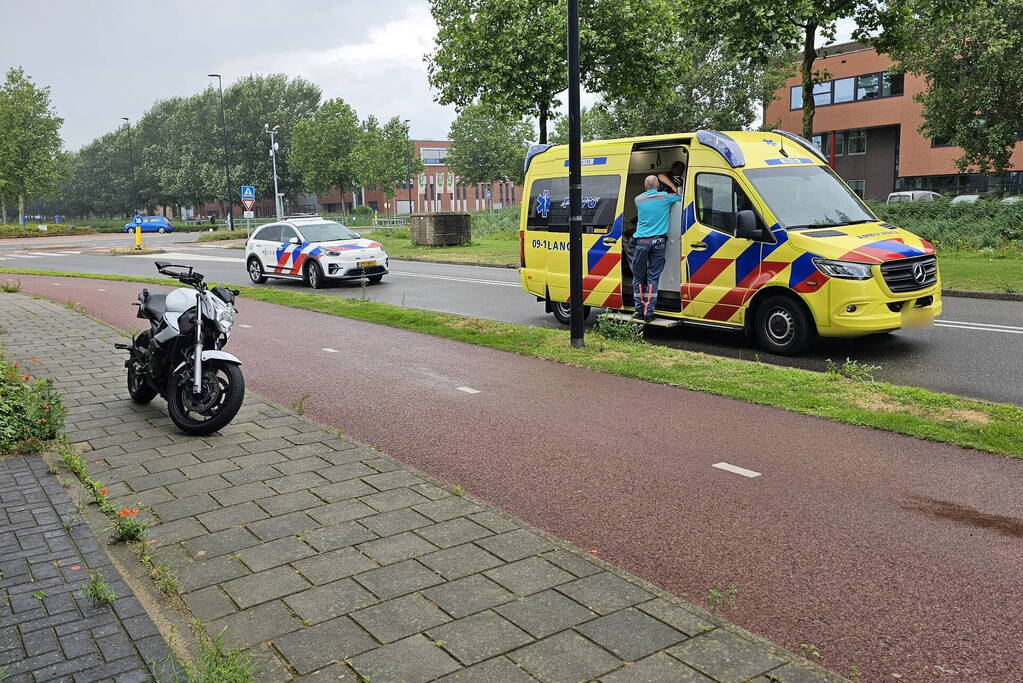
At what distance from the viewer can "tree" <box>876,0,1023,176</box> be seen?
28.7m

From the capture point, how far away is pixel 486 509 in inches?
177

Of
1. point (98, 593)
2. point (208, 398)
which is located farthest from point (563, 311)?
point (98, 593)

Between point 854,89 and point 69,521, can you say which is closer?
point 69,521

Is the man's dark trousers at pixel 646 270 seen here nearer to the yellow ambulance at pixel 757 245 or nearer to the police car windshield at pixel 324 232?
the yellow ambulance at pixel 757 245

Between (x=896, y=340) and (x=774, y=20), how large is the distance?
30.3ft

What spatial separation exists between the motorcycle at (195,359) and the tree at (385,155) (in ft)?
229

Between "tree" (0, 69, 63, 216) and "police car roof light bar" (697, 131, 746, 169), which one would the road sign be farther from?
"tree" (0, 69, 63, 216)

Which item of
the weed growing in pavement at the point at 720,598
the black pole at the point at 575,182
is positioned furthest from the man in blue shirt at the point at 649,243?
the weed growing in pavement at the point at 720,598

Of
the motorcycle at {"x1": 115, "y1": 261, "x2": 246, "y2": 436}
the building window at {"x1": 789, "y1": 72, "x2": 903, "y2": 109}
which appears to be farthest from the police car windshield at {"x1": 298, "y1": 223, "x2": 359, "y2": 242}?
the building window at {"x1": 789, "y1": 72, "x2": 903, "y2": 109}

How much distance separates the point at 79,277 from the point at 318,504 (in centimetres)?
2056

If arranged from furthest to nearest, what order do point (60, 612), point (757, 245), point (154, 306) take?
point (757, 245) < point (154, 306) < point (60, 612)

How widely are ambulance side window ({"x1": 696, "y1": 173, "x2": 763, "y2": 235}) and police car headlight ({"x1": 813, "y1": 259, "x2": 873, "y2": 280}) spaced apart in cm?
95

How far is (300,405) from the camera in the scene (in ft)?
22.2

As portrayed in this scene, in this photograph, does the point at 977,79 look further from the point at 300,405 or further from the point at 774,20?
the point at 300,405
